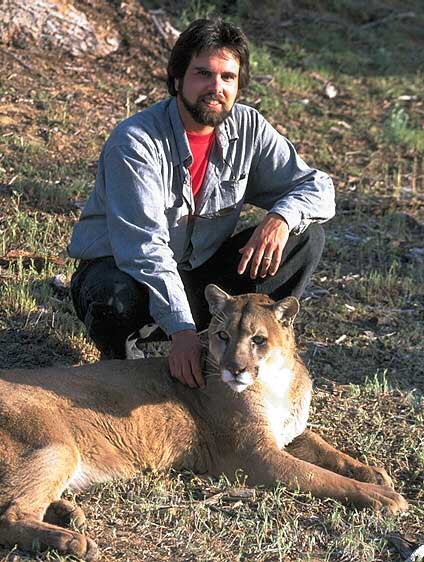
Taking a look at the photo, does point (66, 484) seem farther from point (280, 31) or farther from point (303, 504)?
point (280, 31)

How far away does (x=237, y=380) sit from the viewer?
15.8ft

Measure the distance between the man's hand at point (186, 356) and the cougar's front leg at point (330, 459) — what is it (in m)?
0.68

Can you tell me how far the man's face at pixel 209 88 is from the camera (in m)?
5.49

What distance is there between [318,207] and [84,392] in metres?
1.75

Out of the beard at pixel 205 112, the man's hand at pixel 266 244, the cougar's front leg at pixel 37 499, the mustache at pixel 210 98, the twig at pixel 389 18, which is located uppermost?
the twig at pixel 389 18

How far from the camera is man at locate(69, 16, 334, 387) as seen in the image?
17.0ft

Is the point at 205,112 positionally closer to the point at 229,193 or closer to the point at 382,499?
the point at 229,193

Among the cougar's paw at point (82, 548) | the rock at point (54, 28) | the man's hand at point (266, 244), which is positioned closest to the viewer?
the cougar's paw at point (82, 548)

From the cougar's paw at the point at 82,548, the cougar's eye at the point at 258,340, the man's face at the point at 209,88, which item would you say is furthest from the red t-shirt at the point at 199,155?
the cougar's paw at the point at 82,548

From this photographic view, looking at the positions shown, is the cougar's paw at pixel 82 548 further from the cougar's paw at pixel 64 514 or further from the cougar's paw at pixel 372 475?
the cougar's paw at pixel 372 475

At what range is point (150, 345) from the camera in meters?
6.34

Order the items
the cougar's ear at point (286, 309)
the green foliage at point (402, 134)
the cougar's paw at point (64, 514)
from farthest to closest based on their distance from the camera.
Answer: the green foliage at point (402, 134)
the cougar's ear at point (286, 309)
the cougar's paw at point (64, 514)

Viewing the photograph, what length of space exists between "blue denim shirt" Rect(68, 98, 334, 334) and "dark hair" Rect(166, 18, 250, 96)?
0.26 metres

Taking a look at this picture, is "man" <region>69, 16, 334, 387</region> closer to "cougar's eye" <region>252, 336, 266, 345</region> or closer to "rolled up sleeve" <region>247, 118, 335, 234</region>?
"rolled up sleeve" <region>247, 118, 335, 234</region>
